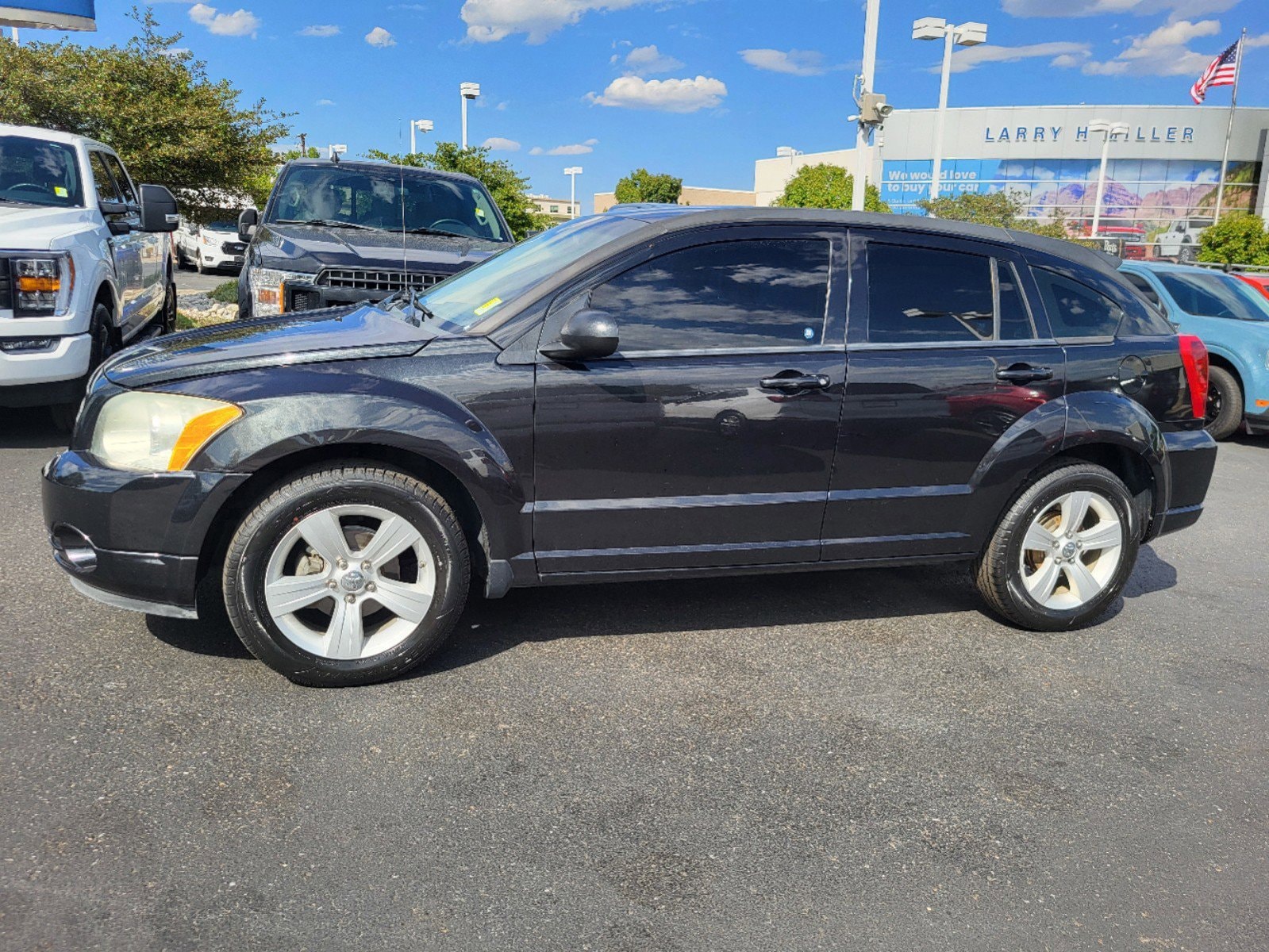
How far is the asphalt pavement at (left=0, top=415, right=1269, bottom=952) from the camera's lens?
8.29 feet

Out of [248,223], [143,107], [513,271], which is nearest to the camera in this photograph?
[513,271]

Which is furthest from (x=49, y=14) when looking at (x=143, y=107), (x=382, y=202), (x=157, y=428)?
(x=157, y=428)

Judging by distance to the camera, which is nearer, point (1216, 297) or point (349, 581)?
→ point (349, 581)

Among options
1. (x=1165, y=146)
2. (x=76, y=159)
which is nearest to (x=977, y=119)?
(x=1165, y=146)

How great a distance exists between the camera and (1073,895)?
8.86 feet

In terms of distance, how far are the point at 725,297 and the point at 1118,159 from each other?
6671 centimetres

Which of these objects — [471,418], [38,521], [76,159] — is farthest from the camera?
[76,159]

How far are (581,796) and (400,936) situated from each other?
29.5 inches

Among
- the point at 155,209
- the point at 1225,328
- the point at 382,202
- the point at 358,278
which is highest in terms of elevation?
the point at 382,202

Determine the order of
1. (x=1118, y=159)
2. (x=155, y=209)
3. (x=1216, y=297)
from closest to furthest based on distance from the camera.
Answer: (x=155, y=209), (x=1216, y=297), (x=1118, y=159)

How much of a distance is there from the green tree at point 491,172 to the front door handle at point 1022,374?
1423cm

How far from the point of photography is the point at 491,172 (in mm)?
18938

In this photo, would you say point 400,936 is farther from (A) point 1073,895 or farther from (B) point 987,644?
(B) point 987,644

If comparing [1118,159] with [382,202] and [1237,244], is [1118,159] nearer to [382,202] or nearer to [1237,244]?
[1237,244]
